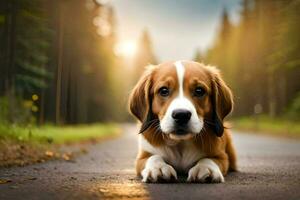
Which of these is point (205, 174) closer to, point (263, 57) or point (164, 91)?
point (164, 91)

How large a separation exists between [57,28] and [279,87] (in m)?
26.4

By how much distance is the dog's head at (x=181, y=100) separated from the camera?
6230 mm

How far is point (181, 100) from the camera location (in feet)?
20.6

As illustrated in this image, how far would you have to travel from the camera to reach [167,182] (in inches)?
247

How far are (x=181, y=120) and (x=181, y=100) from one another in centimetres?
24

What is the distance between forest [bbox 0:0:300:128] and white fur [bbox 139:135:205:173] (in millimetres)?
3362

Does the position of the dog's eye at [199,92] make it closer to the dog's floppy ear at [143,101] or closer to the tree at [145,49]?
the dog's floppy ear at [143,101]

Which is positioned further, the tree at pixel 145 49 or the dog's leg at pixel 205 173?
the tree at pixel 145 49

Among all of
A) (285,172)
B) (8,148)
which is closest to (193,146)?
(285,172)

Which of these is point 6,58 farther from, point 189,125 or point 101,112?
point 101,112

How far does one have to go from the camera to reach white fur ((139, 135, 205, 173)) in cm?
679

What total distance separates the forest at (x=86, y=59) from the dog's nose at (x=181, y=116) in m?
3.98

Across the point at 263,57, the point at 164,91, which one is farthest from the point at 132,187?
the point at 263,57

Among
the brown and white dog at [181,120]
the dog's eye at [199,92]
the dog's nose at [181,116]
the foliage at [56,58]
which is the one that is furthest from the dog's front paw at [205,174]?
the foliage at [56,58]
